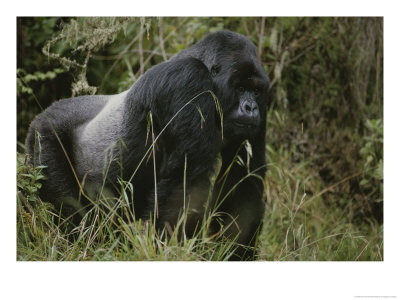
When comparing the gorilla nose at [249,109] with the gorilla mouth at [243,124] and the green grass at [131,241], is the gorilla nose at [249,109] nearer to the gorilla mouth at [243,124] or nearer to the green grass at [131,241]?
the gorilla mouth at [243,124]

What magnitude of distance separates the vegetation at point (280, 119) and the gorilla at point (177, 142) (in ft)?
0.44

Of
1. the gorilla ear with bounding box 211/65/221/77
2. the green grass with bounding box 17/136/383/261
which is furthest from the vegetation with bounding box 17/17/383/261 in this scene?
the gorilla ear with bounding box 211/65/221/77

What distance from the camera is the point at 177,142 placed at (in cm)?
248


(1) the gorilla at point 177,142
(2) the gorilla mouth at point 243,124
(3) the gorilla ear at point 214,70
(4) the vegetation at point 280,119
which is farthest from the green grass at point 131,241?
(3) the gorilla ear at point 214,70

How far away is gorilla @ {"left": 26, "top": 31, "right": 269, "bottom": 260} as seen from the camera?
8.11ft

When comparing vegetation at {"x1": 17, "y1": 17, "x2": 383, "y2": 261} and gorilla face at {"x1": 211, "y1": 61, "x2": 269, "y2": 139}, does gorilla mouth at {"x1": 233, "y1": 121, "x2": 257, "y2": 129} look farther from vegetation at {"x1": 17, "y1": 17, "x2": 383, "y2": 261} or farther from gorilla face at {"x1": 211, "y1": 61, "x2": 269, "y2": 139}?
vegetation at {"x1": 17, "y1": 17, "x2": 383, "y2": 261}

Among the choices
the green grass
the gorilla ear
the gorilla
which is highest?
the gorilla ear

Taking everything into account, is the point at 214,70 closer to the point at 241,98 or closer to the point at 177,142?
the point at 241,98

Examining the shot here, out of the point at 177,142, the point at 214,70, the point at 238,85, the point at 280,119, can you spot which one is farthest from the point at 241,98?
the point at 280,119

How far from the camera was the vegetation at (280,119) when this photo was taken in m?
2.50

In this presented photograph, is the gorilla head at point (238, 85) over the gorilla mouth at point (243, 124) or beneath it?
over

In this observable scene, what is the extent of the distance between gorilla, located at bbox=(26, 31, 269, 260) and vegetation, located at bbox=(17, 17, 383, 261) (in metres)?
0.13
